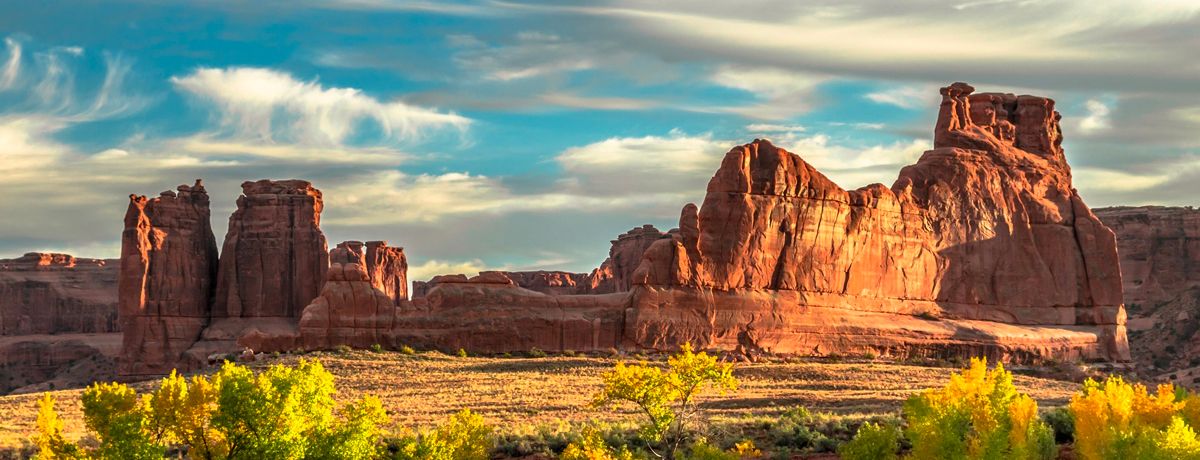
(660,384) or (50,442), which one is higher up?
(660,384)

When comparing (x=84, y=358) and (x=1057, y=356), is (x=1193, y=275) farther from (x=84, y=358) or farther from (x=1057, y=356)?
(x=84, y=358)

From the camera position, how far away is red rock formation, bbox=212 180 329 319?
97.5m

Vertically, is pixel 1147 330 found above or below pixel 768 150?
below

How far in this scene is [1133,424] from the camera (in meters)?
34.5

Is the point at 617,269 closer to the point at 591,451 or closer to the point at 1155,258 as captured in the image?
the point at 1155,258

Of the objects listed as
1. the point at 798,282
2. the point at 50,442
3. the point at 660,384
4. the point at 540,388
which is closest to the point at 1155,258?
the point at 798,282

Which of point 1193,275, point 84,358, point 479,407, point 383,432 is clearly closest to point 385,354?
point 479,407

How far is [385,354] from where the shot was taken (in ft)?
214

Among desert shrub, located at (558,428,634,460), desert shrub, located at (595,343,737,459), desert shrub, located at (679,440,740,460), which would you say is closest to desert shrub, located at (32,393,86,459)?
desert shrub, located at (558,428,634,460)

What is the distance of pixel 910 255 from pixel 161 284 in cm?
4768

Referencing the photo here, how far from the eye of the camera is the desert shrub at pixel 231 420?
3075cm

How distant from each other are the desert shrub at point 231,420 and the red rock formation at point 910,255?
33.8 m

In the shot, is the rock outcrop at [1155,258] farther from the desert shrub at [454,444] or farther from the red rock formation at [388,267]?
the desert shrub at [454,444]

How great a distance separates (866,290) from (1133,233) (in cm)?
7279
